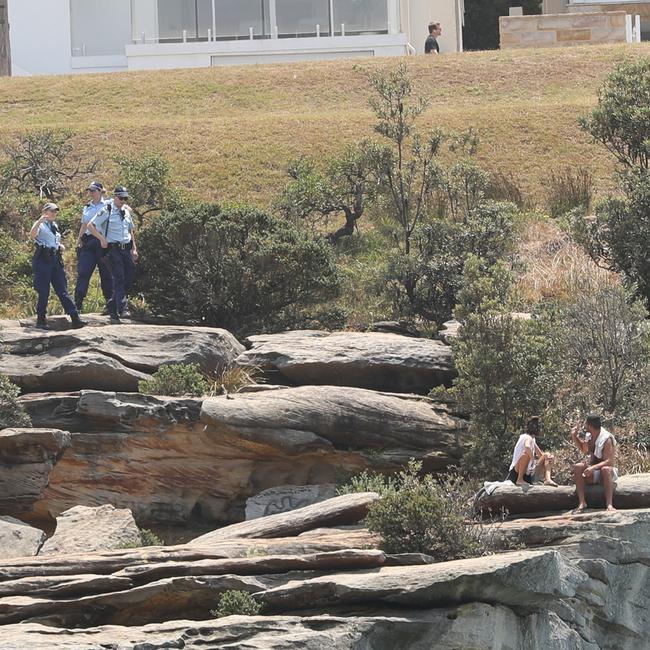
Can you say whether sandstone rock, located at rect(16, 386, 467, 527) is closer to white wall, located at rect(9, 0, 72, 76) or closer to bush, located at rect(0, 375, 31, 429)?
bush, located at rect(0, 375, 31, 429)

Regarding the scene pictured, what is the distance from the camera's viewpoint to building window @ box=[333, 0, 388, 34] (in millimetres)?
49969

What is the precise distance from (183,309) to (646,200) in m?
7.65

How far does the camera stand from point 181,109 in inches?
1614

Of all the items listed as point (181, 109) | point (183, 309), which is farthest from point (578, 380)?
point (181, 109)

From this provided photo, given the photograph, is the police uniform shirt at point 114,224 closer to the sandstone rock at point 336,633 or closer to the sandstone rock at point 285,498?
the sandstone rock at point 285,498

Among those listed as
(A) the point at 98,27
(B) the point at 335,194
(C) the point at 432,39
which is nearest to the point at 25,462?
(B) the point at 335,194

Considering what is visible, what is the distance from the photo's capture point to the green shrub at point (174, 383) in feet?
75.3

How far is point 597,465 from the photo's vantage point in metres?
19.5

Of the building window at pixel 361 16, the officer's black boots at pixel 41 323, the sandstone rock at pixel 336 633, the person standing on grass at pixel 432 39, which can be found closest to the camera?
the sandstone rock at pixel 336 633

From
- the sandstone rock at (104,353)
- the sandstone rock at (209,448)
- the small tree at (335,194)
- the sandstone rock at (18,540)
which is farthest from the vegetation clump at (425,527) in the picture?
the small tree at (335,194)

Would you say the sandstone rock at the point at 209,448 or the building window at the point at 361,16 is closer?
the sandstone rock at the point at 209,448

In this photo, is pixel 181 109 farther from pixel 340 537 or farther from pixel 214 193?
pixel 340 537

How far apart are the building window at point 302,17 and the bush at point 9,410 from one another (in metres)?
29.6

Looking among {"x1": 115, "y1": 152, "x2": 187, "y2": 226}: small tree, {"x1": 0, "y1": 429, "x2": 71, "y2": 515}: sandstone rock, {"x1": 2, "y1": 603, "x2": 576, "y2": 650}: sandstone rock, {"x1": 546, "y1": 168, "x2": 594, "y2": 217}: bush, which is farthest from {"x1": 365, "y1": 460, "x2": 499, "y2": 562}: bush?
{"x1": 546, "y1": 168, "x2": 594, "y2": 217}: bush
